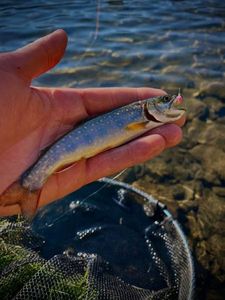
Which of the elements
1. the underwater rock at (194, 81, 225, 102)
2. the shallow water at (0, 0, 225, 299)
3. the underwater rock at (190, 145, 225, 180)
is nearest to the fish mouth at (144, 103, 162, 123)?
the shallow water at (0, 0, 225, 299)

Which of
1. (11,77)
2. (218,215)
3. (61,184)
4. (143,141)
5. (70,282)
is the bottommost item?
(218,215)

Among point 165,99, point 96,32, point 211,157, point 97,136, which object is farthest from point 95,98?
point 96,32

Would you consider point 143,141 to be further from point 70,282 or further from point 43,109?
point 70,282

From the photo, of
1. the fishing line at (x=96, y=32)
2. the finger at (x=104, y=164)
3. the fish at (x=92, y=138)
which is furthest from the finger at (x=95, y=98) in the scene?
the fishing line at (x=96, y=32)

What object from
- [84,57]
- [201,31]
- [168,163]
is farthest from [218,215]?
[201,31]

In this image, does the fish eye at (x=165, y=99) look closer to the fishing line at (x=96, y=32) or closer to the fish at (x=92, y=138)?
the fish at (x=92, y=138)

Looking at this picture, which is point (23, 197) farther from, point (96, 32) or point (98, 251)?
point (96, 32)

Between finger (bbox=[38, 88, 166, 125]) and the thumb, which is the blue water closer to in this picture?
finger (bbox=[38, 88, 166, 125])
